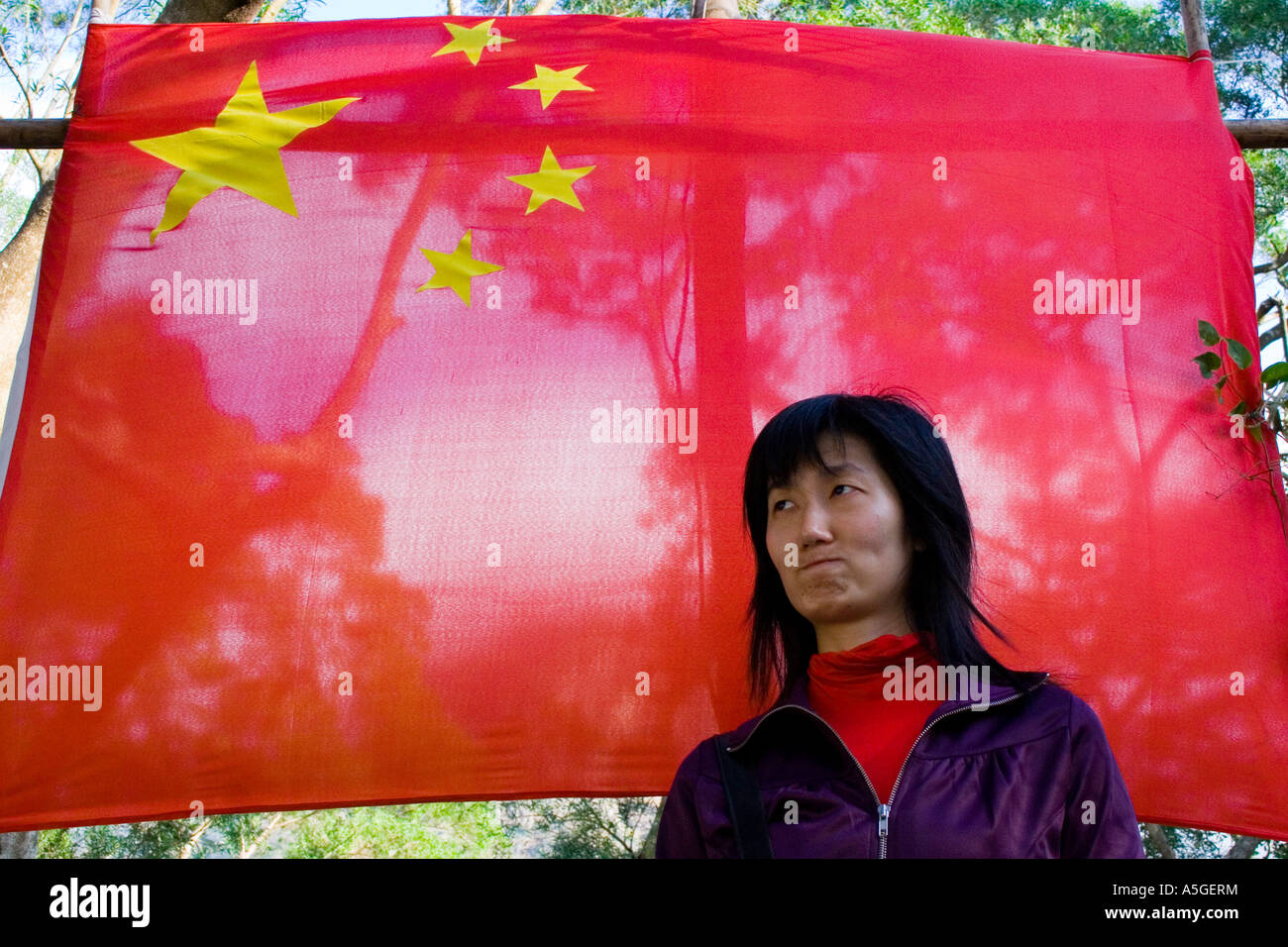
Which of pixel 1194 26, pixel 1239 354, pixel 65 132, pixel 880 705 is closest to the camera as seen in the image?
pixel 880 705

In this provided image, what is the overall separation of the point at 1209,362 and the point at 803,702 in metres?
1.32

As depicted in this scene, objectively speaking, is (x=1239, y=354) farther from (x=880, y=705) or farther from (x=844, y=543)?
(x=880, y=705)

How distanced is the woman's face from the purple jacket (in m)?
0.17

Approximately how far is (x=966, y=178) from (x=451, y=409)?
3.90 feet

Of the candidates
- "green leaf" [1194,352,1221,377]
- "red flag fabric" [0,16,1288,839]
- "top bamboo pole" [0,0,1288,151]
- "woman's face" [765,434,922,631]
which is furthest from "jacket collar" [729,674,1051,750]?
"top bamboo pole" [0,0,1288,151]

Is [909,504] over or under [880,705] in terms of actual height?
over

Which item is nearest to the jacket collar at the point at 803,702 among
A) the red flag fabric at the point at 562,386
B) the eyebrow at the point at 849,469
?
the eyebrow at the point at 849,469

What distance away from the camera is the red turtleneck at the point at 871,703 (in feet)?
5.10

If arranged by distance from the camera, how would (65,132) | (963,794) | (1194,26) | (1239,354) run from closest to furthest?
(963,794) < (1239,354) < (65,132) < (1194,26)

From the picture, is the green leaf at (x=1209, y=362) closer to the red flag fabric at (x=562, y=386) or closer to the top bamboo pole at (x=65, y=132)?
the red flag fabric at (x=562, y=386)

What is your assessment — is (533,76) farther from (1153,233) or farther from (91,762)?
(91,762)

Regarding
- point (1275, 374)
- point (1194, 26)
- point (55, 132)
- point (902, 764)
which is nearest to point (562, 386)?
point (902, 764)

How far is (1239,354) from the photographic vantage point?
2402 mm

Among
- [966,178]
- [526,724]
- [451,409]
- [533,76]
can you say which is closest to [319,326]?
[451,409]
